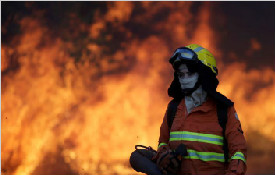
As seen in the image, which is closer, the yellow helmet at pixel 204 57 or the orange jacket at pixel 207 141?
the orange jacket at pixel 207 141

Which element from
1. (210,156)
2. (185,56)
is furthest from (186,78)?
(210,156)

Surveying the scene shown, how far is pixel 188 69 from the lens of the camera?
3318 millimetres

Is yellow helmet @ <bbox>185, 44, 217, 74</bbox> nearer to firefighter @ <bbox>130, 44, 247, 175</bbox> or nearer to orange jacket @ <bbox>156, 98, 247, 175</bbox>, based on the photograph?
firefighter @ <bbox>130, 44, 247, 175</bbox>

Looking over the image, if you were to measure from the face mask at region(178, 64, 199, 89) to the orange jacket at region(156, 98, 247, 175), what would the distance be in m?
0.21

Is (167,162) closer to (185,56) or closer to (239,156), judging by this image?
(239,156)

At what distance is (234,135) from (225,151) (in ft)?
0.55

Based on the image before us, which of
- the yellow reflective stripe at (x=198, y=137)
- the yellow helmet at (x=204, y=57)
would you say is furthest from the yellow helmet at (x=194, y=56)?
the yellow reflective stripe at (x=198, y=137)

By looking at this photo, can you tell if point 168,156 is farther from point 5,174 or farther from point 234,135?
point 5,174

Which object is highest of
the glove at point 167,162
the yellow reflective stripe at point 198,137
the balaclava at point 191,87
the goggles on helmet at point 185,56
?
the goggles on helmet at point 185,56

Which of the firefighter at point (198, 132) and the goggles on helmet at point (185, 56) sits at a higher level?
the goggles on helmet at point (185, 56)

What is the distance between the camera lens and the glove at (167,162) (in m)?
3.14

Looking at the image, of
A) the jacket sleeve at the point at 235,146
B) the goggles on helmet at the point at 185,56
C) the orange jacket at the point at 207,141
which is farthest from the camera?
the goggles on helmet at the point at 185,56

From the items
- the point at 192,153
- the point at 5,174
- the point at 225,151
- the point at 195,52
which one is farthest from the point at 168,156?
the point at 5,174

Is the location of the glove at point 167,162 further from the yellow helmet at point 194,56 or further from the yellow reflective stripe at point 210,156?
the yellow helmet at point 194,56
